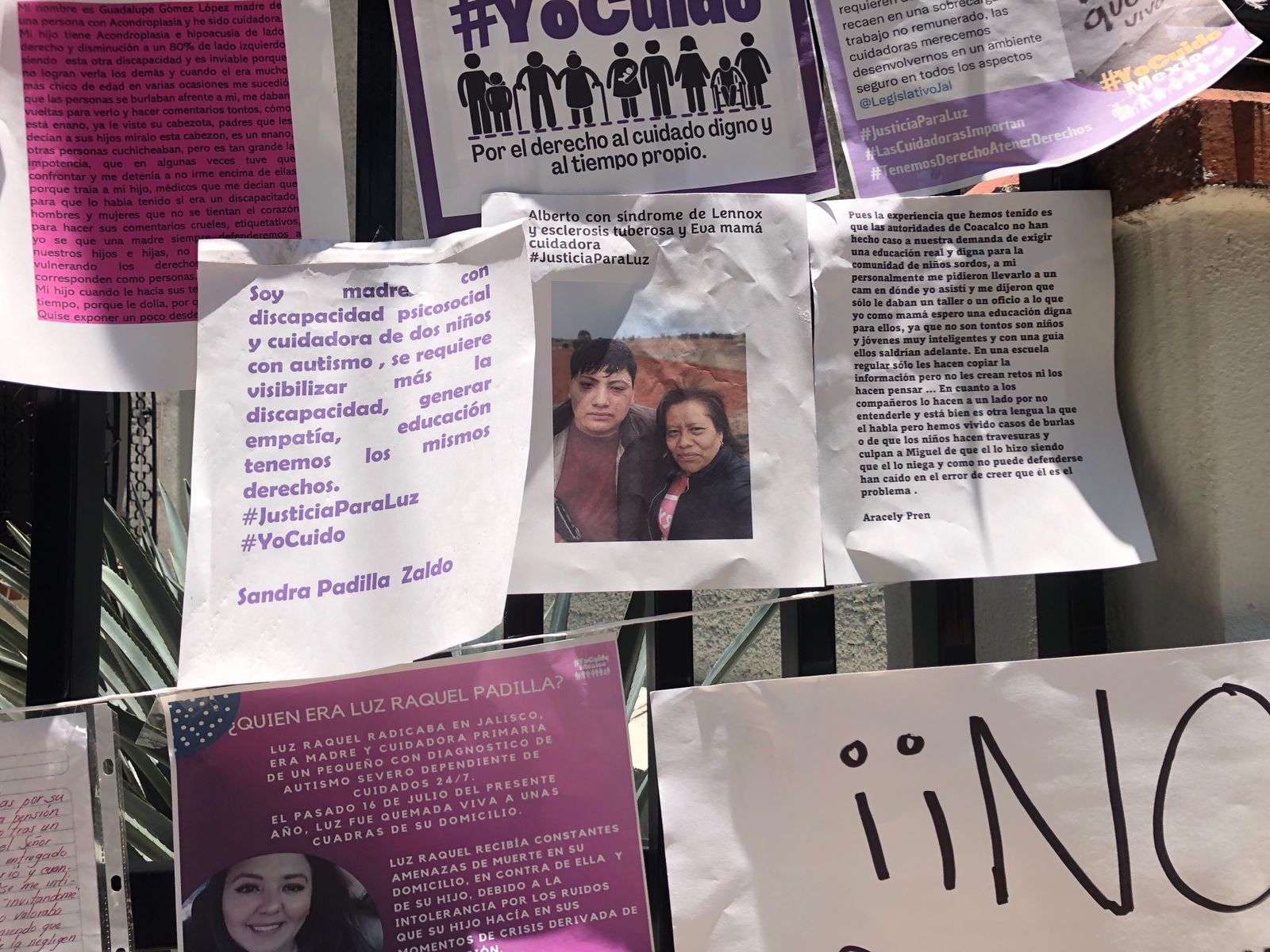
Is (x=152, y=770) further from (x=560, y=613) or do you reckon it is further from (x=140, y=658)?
(x=560, y=613)

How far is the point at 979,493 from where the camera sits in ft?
2.77

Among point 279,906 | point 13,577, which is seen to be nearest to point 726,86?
point 279,906

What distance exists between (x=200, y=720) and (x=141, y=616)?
0.96m

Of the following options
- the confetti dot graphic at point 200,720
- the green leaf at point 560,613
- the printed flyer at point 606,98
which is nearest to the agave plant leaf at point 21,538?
the green leaf at point 560,613

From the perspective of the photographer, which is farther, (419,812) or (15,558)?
(15,558)

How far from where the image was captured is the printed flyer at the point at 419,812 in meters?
0.77

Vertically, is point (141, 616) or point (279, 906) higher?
point (141, 616)

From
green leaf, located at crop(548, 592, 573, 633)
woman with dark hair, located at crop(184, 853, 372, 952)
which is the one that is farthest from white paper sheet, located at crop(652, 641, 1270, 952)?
green leaf, located at crop(548, 592, 573, 633)

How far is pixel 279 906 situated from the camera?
770 millimetres

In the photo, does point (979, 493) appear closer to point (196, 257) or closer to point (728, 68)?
point (728, 68)

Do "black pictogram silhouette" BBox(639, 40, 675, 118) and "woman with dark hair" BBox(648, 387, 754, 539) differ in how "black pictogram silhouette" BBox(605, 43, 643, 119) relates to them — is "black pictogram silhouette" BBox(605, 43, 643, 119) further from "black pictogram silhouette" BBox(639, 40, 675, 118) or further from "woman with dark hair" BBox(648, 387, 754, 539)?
"woman with dark hair" BBox(648, 387, 754, 539)

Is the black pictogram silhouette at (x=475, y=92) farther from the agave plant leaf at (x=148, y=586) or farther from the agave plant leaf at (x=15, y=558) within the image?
the agave plant leaf at (x=15, y=558)

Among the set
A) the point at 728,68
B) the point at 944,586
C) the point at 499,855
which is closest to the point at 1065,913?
the point at 944,586

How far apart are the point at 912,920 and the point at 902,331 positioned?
0.49 metres
